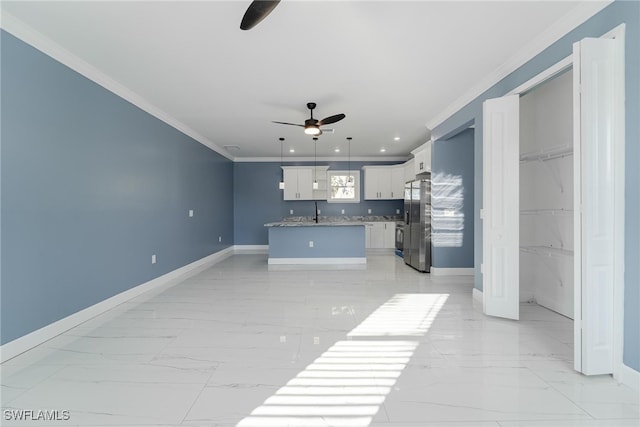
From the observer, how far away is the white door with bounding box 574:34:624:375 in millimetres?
2039

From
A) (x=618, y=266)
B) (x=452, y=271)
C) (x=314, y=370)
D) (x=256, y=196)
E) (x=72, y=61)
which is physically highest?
(x=72, y=61)

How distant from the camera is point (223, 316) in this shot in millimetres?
3344

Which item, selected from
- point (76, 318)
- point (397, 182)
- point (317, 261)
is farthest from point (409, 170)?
point (76, 318)

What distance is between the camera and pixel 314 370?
2.21 meters

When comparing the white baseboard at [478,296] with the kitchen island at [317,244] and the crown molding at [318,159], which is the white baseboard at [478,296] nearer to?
the kitchen island at [317,244]

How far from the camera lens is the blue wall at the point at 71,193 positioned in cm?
244

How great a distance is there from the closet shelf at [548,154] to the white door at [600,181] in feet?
4.61

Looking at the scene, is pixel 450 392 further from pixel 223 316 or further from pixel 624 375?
pixel 223 316

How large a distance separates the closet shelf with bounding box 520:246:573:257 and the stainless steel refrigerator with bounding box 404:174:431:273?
181cm

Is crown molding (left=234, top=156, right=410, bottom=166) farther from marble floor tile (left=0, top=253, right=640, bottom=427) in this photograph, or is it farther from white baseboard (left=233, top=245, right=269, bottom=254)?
marble floor tile (left=0, top=253, right=640, bottom=427)

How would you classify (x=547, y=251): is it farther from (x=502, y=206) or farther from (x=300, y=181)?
(x=300, y=181)

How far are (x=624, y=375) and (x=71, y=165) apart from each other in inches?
196

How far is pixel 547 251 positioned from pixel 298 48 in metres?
3.65

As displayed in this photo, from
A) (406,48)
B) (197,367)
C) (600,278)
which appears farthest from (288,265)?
(600,278)
